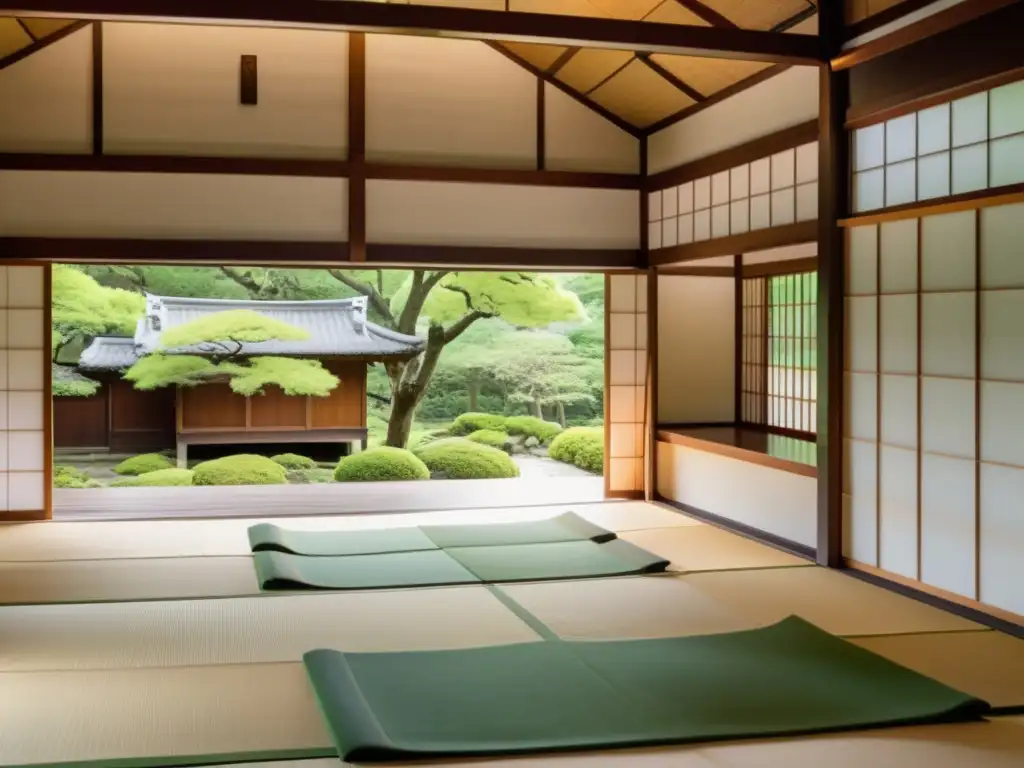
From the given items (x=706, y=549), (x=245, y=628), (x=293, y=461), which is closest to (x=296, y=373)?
(x=293, y=461)

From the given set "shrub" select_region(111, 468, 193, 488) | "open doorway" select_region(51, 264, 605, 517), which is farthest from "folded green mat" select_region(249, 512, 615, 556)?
"shrub" select_region(111, 468, 193, 488)

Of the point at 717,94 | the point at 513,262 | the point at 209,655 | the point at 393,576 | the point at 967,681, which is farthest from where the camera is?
the point at 513,262

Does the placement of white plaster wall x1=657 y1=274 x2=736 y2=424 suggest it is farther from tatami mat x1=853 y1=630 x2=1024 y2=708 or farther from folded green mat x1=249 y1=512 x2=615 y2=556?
tatami mat x1=853 y1=630 x2=1024 y2=708

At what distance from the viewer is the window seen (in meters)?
8.59

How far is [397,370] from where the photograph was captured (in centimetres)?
1602

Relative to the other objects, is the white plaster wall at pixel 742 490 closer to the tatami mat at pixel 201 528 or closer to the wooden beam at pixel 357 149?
the tatami mat at pixel 201 528

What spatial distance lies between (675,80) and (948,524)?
3663 millimetres

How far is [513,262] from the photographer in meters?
7.97

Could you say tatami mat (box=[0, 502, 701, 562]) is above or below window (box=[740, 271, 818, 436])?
below

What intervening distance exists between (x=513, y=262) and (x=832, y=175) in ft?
9.24

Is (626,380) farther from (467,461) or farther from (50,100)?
(467,461)

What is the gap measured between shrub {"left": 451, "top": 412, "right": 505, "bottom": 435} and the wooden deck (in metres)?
7.82

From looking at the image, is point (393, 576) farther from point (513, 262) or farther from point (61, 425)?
point (61, 425)

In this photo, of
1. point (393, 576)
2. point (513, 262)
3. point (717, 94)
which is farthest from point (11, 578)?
point (717, 94)
